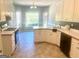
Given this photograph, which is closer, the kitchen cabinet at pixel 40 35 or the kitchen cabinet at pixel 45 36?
the kitchen cabinet at pixel 45 36

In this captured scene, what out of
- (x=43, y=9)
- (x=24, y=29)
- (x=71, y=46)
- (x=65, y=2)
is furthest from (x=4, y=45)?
(x=43, y=9)

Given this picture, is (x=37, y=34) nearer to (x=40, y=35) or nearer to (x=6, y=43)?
(x=40, y=35)

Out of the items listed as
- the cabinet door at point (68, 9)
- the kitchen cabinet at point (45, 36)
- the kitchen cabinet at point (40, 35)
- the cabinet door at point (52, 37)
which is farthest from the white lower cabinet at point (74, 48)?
the kitchen cabinet at point (40, 35)

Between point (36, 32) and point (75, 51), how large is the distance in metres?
2.95

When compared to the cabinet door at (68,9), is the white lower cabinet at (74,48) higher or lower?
lower

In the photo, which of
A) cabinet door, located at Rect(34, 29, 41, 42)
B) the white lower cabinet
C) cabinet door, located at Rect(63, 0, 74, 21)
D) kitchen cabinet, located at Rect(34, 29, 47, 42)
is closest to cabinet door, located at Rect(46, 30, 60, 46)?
kitchen cabinet, located at Rect(34, 29, 47, 42)

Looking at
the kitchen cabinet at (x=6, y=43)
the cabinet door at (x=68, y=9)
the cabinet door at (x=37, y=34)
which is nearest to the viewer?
the kitchen cabinet at (x=6, y=43)

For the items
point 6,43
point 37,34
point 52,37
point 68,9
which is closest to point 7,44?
Answer: point 6,43

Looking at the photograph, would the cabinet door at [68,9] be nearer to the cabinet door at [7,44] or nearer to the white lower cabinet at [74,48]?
the white lower cabinet at [74,48]

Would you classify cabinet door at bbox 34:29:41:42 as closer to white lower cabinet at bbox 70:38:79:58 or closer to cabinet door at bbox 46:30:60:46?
cabinet door at bbox 46:30:60:46

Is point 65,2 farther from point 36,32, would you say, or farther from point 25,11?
point 25,11

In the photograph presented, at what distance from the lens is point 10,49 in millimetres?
3906

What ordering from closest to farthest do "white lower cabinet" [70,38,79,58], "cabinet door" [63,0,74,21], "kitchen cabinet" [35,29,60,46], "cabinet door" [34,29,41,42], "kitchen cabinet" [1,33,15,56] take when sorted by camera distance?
"white lower cabinet" [70,38,79,58], "kitchen cabinet" [1,33,15,56], "cabinet door" [63,0,74,21], "kitchen cabinet" [35,29,60,46], "cabinet door" [34,29,41,42]

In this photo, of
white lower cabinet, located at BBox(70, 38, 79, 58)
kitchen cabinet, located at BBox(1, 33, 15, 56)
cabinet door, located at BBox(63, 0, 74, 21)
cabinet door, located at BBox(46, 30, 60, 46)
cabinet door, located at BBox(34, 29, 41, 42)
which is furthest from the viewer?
cabinet door, located at BBox(34, 29, 41, 42)
